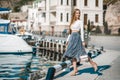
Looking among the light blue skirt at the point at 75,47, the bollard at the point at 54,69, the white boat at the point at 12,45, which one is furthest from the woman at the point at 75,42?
the white boat at the point at 12,45

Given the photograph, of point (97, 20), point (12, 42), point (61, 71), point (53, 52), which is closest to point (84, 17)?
point (97, 20)

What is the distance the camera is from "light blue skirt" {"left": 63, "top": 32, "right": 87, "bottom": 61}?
14.6 metres

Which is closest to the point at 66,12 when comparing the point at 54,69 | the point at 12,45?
the point at 12,45

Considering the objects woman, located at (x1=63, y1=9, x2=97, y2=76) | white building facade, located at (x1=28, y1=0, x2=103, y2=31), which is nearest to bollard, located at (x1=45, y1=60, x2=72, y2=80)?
woman, located at (x1=63, y1=9, x2=97, y2=76)

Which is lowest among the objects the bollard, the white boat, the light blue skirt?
the white boat

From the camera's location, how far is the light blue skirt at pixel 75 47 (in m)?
14.6

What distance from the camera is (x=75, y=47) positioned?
14.6 metres

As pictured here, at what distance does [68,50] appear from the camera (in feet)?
48.1

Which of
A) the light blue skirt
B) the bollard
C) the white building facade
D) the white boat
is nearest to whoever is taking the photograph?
the bollard

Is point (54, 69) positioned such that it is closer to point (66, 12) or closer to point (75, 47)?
point (75, 47)

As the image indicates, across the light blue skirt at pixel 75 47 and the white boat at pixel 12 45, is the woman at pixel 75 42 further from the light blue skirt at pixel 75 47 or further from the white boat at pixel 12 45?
the white boat at pixel 12 45

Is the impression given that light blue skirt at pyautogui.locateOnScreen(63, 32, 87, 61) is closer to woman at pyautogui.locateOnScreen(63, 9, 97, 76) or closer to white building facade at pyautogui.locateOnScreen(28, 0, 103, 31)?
woman at pyautogui.locateOnScreen(63, 9, 97, 76)

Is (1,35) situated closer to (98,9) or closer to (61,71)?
(61,71)

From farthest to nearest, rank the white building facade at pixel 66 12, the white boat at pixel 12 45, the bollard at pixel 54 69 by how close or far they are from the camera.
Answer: the white building facade at pixel 66 12, the white boat at pixel 12 45, the bollard at pixel 54 69
